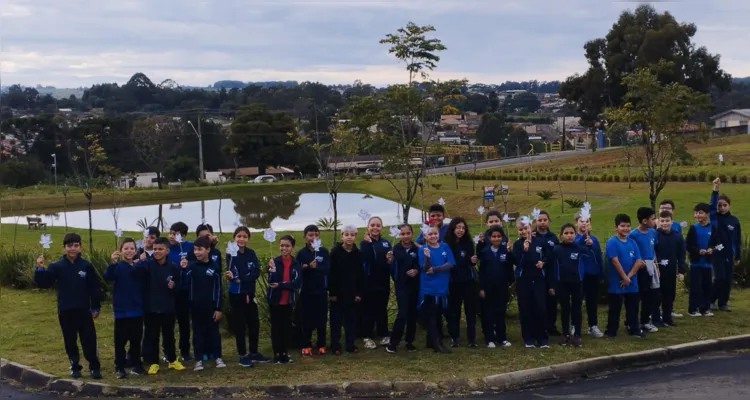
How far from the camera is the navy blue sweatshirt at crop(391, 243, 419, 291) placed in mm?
9297

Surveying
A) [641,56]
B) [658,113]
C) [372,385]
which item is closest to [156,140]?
[641,56]

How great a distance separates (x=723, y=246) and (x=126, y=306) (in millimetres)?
7978

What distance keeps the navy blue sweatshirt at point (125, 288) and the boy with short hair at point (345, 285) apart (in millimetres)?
→ 2187

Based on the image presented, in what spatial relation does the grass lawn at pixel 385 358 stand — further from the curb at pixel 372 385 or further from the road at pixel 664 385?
the road at pixel 664 385

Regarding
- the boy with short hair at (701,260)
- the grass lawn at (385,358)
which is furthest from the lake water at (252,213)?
the grass lawn at (385,358)

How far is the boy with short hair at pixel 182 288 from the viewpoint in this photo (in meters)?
9.18

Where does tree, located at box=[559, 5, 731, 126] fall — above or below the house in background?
above

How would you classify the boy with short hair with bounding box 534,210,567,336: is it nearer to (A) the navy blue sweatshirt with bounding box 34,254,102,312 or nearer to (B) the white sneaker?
(B) the white sneaker

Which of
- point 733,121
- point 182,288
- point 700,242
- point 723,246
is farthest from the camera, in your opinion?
point 733,121

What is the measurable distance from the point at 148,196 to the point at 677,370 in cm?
4352

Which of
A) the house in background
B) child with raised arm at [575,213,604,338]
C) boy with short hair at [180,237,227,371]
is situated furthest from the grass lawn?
the house in background

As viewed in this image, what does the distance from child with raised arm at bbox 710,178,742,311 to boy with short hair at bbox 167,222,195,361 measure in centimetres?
717

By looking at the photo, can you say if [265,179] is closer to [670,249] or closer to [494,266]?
[670,249]

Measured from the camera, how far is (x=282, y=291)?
29.7ft
